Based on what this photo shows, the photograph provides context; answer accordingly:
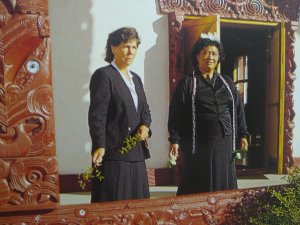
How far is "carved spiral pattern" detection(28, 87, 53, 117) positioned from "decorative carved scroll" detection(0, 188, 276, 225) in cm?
56

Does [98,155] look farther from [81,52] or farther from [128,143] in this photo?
[81,52]

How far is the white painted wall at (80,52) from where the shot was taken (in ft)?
14.9

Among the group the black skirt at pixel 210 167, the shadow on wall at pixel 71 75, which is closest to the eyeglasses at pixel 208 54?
the black skirt at pixel 210 167

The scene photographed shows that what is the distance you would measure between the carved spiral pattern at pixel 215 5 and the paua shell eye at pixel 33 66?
368 cm

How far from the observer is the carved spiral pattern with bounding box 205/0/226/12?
17.0 ft

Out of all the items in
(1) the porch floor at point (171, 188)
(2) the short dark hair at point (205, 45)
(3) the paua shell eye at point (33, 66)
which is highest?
(2) the short dark hair at point (205, 45)

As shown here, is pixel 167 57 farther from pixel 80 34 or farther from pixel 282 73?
pixel 282 73

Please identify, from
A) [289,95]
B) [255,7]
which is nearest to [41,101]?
[255,7]

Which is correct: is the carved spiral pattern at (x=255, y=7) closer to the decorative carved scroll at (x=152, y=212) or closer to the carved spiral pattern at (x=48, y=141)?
the decorative carved scroll at (x=152, y=212)

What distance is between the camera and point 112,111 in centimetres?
261

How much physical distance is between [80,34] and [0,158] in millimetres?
2921

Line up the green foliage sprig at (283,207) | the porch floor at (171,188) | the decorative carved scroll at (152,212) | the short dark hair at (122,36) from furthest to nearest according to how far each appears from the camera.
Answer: the porch floor at (171,188) → the short dark hair at (122,36) → the green foliage sprig at (283,207) → the decorative carved scroll at (152,212)

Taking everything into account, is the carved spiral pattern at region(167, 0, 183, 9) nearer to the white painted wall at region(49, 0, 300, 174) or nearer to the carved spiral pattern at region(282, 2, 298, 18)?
the white painted wall at region(49, 0, 300, 174)

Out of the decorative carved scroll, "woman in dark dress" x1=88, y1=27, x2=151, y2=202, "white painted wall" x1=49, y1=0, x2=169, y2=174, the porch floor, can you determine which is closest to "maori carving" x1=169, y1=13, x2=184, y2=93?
"white painted wall" x1=49, y1=0, x2=169, y2=174
